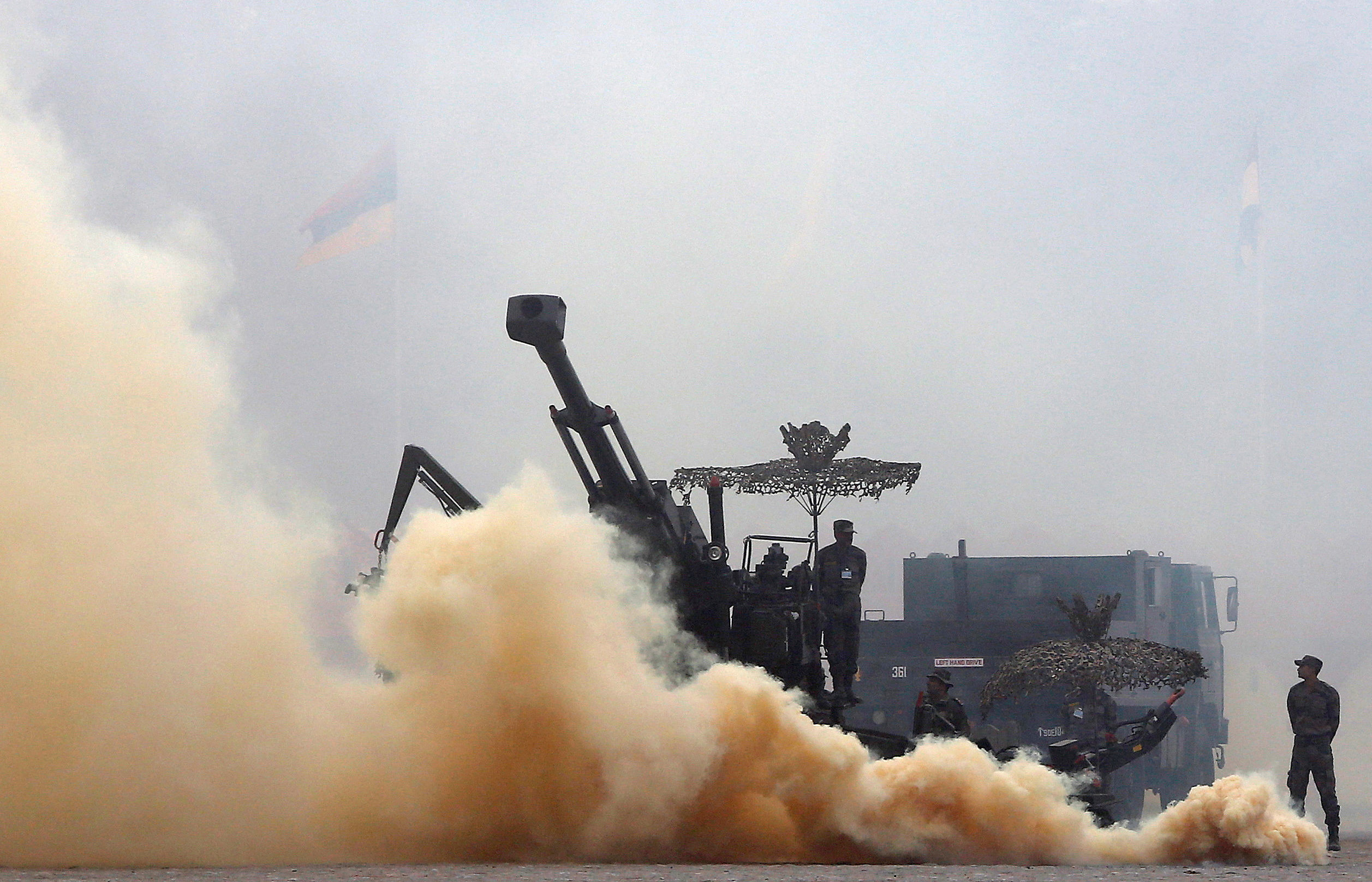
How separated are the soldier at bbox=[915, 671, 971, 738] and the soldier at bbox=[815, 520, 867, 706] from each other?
756 millimetres

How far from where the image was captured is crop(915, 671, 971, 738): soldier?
1655 cm

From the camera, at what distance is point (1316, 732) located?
627 inches

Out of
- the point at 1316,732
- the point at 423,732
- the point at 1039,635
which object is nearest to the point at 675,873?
the point at 423,732

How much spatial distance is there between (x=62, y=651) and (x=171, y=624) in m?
1.03

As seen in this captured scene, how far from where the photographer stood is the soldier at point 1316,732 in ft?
52.0

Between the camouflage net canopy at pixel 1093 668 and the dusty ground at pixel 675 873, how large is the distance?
56.1 ft

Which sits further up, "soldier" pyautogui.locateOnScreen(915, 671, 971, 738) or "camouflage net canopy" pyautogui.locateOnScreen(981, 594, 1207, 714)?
"camouflage net canopy" pyautogui.locateOnScreen(981, 594, 1207, 714)

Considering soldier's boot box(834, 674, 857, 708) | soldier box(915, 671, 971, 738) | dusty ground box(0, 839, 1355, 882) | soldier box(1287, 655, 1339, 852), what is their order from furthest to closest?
soldier's boot box(834, 674, 857, 708) < soldier box(915, 671, 971, 738) < soldier box(1287, 655, 1339, 852) < dusty ground box(0, 839, 1355, 882)

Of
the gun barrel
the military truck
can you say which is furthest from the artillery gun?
the military truck

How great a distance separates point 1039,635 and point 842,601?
15.5 meters

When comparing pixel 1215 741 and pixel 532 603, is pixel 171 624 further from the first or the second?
pixel 1215 741

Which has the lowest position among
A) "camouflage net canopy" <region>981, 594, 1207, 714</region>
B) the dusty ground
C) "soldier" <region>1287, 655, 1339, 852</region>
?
the dusty ground

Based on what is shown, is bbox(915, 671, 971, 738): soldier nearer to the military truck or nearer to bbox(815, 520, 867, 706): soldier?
bbox(815, 520, 867, 706): soldier

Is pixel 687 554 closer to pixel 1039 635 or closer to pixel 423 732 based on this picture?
pixel 423 732
